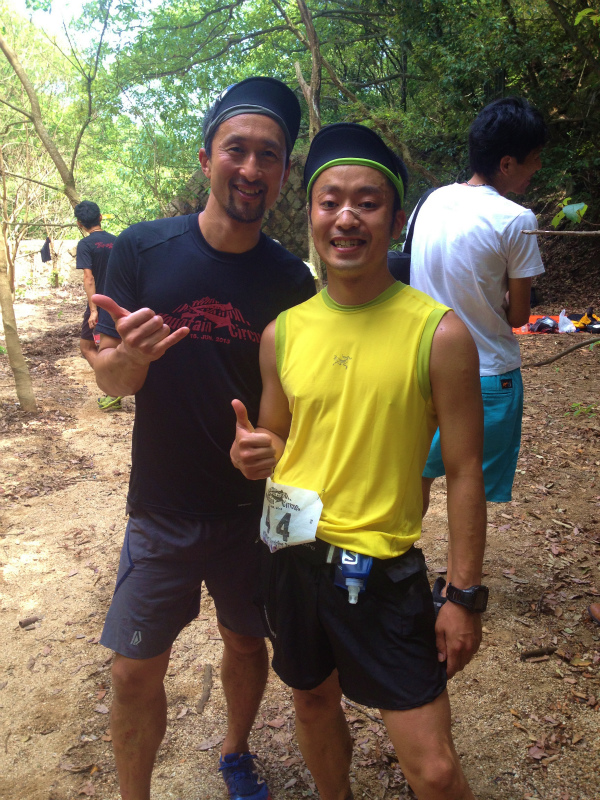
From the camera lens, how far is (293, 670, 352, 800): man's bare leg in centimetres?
176

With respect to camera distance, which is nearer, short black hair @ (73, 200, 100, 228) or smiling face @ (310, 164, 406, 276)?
smiling face @ (310, 164, 406, 276)

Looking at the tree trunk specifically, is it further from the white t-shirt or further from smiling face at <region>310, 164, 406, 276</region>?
smiling face at <region>310, 164, 406, 276</region>

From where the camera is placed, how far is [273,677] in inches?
117

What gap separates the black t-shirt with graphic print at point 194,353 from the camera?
75.3 inches

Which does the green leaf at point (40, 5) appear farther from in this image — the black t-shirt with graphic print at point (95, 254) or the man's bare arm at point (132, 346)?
the man's bare arm at point (132, 346)

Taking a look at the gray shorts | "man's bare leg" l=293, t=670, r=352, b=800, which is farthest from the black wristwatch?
the gray shorts

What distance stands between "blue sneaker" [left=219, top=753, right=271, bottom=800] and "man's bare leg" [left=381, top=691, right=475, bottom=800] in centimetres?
105

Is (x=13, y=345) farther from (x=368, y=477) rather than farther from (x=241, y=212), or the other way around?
→ (x=368, y=477)

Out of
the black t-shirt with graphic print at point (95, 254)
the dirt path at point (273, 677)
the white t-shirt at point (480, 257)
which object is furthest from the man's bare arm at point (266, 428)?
the black t-shirt with graphic print at point (95, 254)

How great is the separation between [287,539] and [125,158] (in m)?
21.8

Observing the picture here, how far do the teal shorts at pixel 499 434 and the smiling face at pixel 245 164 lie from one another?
1.27m

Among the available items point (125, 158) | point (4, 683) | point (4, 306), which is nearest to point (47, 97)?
point (125, 158)

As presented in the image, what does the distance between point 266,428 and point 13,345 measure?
599 centimetres

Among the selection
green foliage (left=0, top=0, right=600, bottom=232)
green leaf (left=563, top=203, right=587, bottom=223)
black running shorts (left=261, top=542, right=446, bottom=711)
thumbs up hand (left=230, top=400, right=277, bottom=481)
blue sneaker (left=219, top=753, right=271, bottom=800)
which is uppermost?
green foliage (left=0, top=0, right=600, bottom=232)
